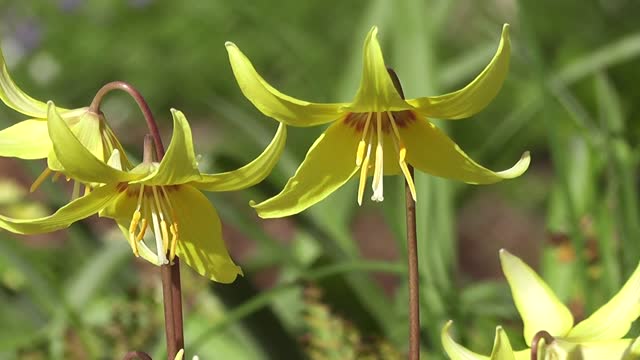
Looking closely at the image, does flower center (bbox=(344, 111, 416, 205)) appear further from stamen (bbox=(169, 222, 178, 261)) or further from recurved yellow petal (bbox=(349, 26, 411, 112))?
stamen (bbox=(169, 222, 178, 261))

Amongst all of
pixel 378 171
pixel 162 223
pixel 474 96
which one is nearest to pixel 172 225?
pixel 162 223

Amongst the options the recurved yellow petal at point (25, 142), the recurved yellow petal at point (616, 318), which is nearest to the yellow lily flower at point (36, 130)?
the recurved yellow petal at point (25, 142)

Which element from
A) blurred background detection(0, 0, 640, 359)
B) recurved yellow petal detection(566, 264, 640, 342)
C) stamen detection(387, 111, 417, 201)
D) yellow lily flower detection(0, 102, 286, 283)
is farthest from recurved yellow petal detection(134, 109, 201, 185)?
blurred background detection(0, 0, 640, 359)

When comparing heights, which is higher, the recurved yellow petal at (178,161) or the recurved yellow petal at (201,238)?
the recurved yellow petal at (178,161)

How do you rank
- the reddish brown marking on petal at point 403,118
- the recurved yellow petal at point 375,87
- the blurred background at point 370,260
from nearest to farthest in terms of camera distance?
the recurved yellow petal at point 375,87
the reddish brown marking on petal at point 403,118
the blurred background at point 370,260

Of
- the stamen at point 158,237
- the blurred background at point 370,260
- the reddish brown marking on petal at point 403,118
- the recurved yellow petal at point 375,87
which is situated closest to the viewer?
the recurved yellow petal at point 375,87

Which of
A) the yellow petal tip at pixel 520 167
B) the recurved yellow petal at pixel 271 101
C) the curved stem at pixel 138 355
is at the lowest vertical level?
the curved stem at pixel 138 355

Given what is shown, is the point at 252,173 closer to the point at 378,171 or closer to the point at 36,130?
the point at 378,171

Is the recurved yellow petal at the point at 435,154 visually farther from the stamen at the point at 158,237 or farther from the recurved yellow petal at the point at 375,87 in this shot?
the stamen at the point at 158,237
